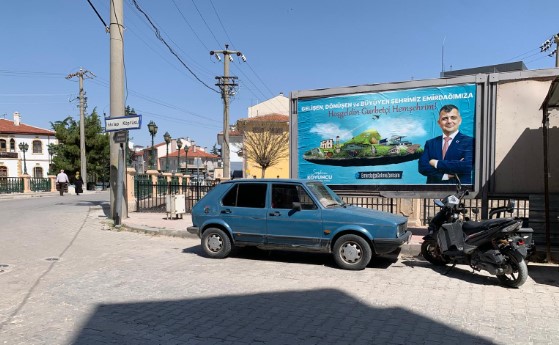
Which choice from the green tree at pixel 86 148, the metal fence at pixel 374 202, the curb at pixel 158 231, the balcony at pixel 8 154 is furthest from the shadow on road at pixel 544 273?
the balcony at pixel 8 154

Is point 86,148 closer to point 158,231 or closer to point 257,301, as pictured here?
point 158,231

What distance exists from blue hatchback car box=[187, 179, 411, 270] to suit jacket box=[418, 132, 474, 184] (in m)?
2.25

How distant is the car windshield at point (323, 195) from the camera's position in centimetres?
736

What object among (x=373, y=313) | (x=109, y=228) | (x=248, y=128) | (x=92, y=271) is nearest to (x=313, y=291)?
(x=373, y=313)

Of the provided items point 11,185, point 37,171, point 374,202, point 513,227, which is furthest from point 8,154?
point 513,227

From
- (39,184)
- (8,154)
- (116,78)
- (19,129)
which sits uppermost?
(19,129)

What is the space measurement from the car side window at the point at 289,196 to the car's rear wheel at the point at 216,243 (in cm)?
121

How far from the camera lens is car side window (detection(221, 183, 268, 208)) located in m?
7.69

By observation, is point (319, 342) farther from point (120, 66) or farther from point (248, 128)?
point (248, 128)

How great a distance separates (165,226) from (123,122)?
11.4 feet

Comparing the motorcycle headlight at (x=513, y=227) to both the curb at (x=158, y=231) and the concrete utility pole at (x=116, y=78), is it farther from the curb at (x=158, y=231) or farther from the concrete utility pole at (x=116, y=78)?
the concrete utility pole at (x=116, y=78)

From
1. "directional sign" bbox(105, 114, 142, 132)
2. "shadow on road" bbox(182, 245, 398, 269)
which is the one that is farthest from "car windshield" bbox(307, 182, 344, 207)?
"directional sign" bbox(105, 114, 142, 132)

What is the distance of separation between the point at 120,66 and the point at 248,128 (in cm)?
3589

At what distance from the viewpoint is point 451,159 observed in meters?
8.93
